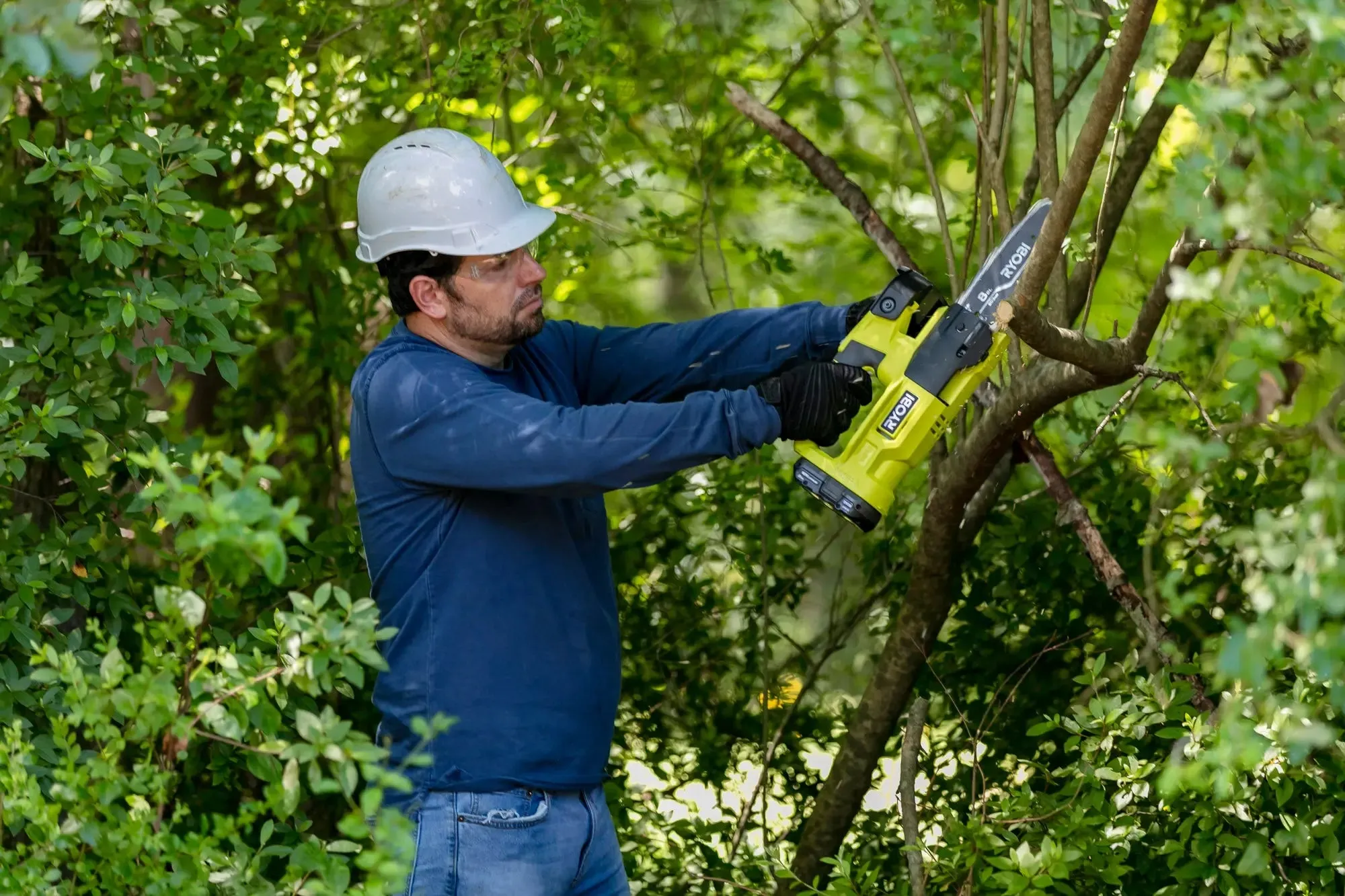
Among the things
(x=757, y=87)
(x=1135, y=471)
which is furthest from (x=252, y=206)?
(x=1135, y=471)

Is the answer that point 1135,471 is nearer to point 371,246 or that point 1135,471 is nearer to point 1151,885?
point 1151,885

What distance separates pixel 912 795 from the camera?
11.2 ft

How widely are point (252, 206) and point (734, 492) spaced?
181cm

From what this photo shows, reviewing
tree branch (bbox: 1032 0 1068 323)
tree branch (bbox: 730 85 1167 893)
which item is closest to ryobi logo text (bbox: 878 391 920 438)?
tree branch (bbox: 730 85 1167 893)

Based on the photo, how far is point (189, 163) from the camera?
10.7 ft

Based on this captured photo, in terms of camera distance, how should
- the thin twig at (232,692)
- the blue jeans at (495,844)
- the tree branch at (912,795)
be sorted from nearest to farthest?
the thin twig at (232,692), the blue jeans at (495,844), the tree branch at (912,795)

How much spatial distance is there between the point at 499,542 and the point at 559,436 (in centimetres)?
34

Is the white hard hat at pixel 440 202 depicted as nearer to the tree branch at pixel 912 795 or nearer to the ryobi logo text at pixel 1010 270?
the ryobi logo text at pixel 1010 270

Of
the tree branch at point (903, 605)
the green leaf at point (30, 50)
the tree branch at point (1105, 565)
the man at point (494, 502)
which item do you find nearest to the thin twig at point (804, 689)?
the tree branch at point (903, 605)

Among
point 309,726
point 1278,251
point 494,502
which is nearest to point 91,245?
point 494,502

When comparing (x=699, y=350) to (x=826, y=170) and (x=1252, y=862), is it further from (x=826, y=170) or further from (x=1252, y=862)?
(x=1252, y=862)

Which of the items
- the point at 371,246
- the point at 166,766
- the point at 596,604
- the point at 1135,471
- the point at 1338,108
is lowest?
the point at 166,766

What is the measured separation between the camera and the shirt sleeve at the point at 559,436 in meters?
2.77

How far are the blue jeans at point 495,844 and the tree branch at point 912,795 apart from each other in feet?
2.64
